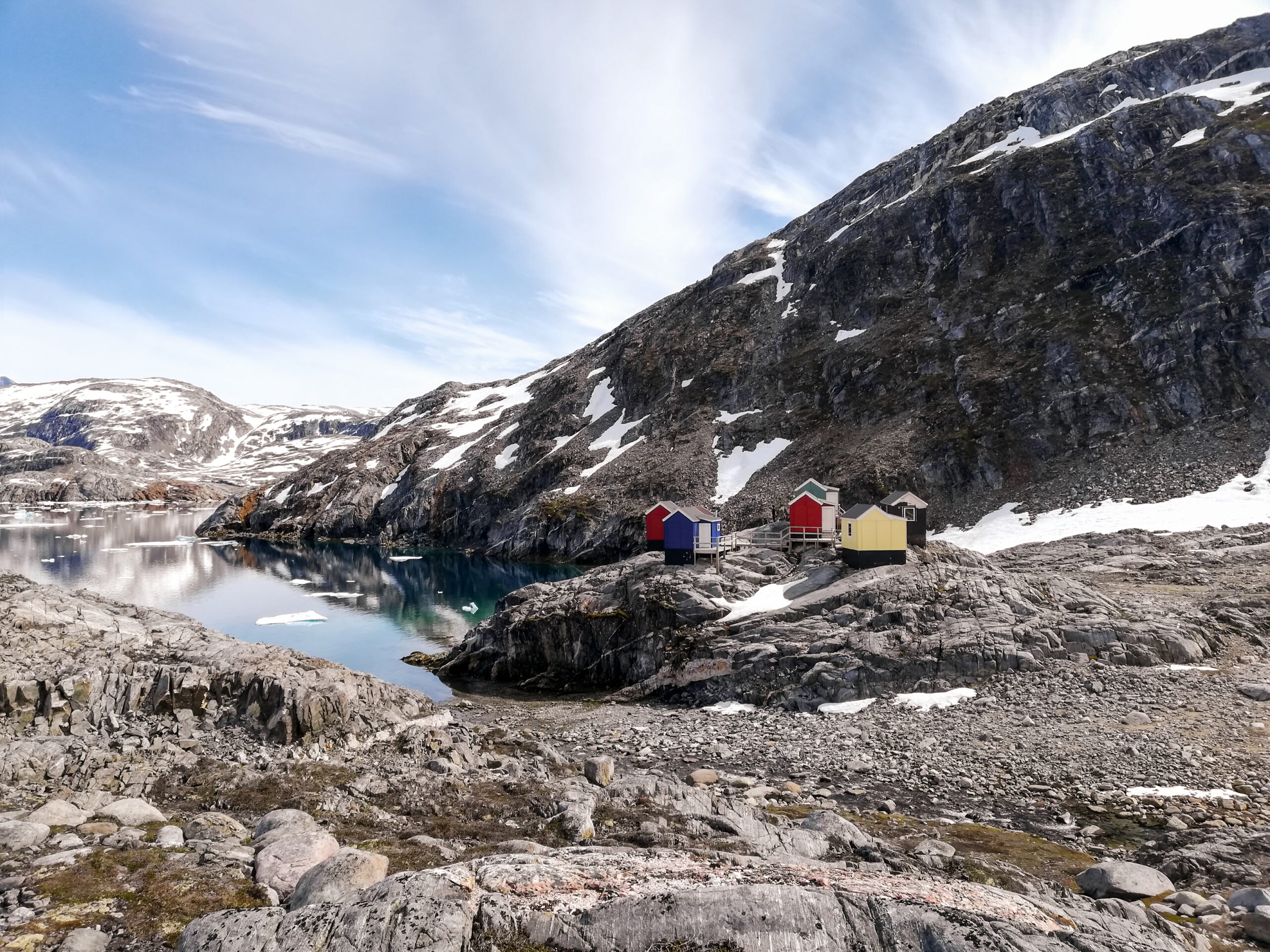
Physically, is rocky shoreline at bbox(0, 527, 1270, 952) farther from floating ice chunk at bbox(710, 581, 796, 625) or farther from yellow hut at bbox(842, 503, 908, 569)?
yellow hut at bbox(842, 503, 908, 569)

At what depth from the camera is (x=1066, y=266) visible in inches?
3346

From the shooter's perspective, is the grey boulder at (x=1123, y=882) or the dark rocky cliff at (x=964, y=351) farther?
the dark rocky cliff at (x=964, y=351)

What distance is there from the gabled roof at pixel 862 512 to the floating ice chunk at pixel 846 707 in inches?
453

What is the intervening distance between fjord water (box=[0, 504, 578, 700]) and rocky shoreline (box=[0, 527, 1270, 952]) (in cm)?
1802

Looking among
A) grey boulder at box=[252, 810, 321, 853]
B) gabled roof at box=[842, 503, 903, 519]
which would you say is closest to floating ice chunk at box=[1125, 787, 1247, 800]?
gabled roof at box=[842, 503, 903, 519]

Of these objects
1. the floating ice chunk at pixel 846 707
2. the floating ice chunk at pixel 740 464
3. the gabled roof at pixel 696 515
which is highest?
the floating ice chunk at pixel 740 464

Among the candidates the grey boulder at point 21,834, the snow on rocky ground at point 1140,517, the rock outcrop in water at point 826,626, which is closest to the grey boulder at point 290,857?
the grey boulder at point 21,834

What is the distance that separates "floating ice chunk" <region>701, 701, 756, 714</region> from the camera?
31305 millimetres

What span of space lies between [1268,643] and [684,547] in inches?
1145

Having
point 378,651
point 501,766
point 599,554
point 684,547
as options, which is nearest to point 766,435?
point 599,554

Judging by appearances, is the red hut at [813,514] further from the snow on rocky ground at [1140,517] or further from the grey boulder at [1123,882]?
the grey boulder at [1123,882]

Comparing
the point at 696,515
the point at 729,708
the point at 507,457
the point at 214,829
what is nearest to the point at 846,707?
the point at 729,708

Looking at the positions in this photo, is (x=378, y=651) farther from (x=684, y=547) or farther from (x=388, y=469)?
(x=388, y=469)

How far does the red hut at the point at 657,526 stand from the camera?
45.4m
